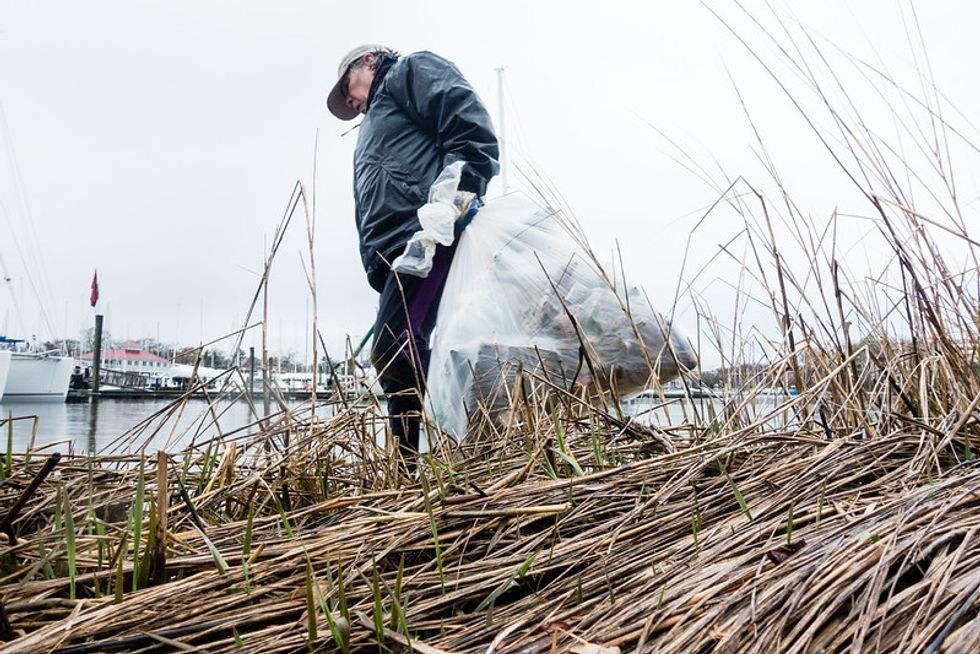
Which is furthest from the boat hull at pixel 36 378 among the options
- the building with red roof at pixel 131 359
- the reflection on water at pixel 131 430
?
the building with red roof at pixel 131 359

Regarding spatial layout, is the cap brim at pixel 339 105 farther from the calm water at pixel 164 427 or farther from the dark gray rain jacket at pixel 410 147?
the calm water at pixel 164 427

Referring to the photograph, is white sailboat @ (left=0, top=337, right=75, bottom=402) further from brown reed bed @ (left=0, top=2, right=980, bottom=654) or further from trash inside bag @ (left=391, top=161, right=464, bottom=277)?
brown reed bed @ (left=0, top=2, right=980, bottom=654)

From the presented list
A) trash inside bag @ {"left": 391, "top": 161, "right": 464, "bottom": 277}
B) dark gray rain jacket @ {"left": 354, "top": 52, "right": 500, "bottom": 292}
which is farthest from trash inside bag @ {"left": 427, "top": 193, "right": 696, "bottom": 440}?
dark gray rain jacket @ {"left": 354, "top": 52, "right": 500, "bottom": 292}

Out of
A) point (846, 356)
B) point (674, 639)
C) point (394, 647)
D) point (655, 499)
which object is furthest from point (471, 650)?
point (846, 356)

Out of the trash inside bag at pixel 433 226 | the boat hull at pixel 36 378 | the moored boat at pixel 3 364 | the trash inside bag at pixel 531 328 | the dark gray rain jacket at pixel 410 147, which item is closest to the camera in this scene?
the trash inside bag at pixel 531 328

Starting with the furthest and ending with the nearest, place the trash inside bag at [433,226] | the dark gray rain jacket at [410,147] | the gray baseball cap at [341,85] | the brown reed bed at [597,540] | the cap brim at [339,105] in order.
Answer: the cap brim at [339,105] → the gray baseball cap at [341,85] → the dark gray rain jacket at [410,147] → the trash inside bag at [433,226] → the brown reed bed at [597,540]

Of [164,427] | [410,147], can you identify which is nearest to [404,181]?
[410,147]

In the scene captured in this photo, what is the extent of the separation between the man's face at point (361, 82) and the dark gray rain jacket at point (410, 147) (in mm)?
97

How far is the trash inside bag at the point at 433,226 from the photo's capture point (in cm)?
213

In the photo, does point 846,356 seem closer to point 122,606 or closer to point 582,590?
point 582,590

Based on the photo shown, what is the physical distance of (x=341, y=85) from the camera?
8.95 ft

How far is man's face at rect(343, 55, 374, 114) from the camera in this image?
8.39 feet

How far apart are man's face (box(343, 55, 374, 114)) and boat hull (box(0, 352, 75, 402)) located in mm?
20480

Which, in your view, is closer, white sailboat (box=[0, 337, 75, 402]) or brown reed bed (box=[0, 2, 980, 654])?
brown reed bed (box=[0, 2, 980, 654])
